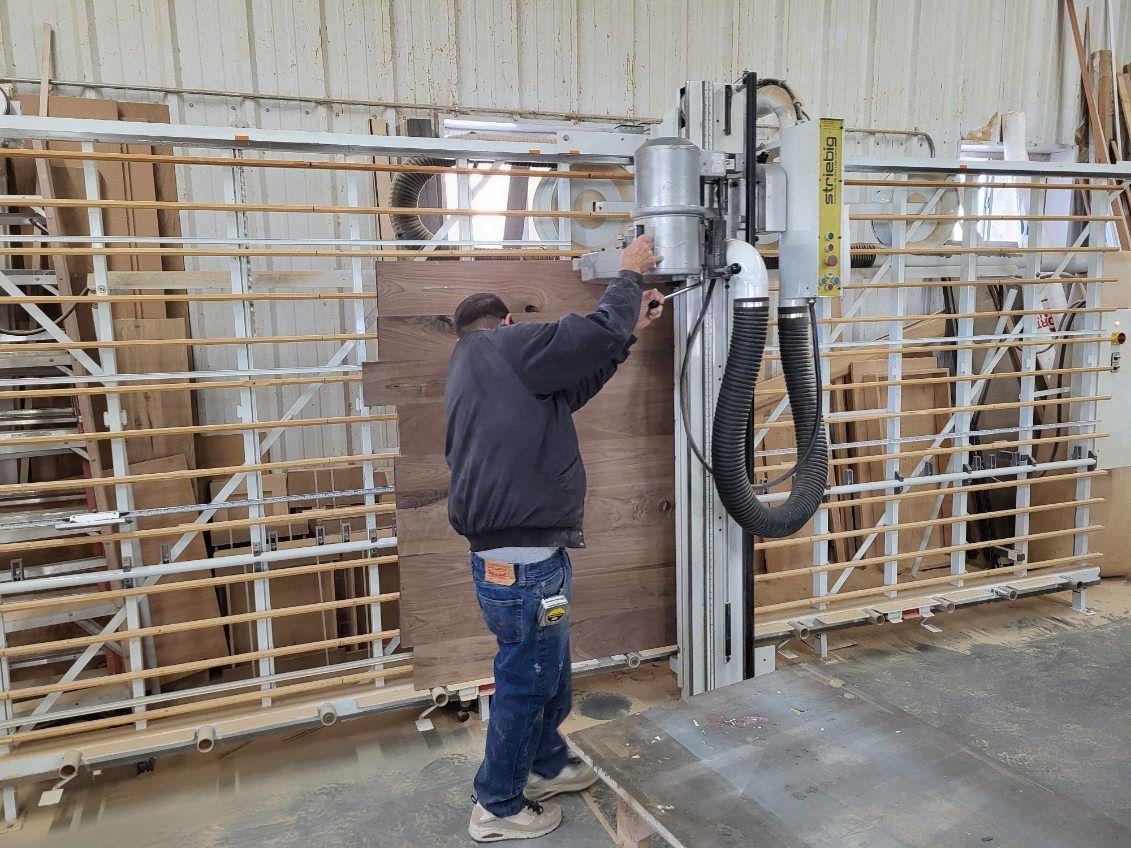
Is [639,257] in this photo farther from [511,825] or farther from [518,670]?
[511,825]

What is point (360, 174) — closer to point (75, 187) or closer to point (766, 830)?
point (75, 187)

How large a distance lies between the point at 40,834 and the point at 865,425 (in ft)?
14.3

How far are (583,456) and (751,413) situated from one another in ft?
2.36

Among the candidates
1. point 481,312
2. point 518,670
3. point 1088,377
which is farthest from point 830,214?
point 1088,377

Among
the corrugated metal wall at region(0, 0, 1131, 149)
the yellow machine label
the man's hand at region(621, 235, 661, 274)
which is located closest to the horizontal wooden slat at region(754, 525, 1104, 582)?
the yellow machine label

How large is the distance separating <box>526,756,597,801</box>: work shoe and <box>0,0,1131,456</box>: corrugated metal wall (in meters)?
3.00

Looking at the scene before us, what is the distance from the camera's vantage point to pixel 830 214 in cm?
249

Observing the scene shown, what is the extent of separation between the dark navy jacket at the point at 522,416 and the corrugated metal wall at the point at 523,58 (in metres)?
3.04

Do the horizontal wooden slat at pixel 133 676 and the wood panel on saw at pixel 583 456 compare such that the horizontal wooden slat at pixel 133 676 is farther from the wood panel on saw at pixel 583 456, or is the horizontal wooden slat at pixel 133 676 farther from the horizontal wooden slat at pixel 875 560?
the horizontal wooden slat at pixel 875 560

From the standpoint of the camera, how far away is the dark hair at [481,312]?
2.34 meters

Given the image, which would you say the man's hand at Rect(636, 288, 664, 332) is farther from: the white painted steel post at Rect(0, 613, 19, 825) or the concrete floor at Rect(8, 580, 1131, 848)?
the white painted steel post at Rect(0, 613, 19, 825)

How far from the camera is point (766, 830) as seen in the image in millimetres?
1697

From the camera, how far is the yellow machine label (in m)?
2.47

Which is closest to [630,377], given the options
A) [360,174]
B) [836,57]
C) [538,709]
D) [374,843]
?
[538,709]
